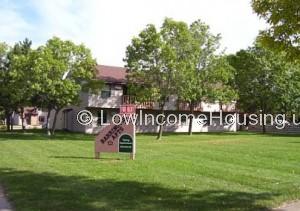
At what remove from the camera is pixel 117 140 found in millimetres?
18375

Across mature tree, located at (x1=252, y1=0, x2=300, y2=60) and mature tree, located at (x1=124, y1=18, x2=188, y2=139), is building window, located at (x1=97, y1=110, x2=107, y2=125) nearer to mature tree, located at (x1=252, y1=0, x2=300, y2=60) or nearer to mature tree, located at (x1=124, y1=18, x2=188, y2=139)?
mature tree, located at (x1=124, y1=18, x2=188, y2=139)

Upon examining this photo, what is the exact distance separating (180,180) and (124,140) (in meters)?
6.34

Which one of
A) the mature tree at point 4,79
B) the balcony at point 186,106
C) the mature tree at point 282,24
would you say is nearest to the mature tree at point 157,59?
the mature tree at point 4,79

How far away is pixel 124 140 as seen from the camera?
18.4 m

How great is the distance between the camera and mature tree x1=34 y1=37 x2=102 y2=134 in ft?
116

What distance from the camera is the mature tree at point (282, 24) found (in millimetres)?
8938

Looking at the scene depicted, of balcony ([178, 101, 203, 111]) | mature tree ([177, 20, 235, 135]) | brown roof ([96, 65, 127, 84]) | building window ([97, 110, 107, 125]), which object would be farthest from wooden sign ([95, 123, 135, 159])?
balcony ([178, 101, 203, 111])

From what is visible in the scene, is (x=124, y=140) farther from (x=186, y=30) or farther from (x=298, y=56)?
(x=186, y=30)

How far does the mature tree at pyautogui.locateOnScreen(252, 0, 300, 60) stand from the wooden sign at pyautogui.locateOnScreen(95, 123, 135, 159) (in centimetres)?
932

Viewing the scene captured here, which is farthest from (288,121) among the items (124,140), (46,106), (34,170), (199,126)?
(34,170)

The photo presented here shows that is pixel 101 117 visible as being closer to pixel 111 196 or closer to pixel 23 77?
pixel 23 77

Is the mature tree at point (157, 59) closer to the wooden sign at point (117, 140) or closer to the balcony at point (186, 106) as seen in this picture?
the balcony at point (186, 106)

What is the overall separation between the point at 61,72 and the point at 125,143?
1912cm

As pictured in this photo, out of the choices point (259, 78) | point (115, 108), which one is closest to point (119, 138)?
point (115, 108)
